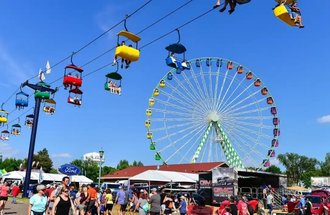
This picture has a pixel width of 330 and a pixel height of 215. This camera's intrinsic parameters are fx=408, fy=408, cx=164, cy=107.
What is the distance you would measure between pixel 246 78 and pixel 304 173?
70628 mm

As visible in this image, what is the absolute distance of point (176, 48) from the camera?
13.0 m

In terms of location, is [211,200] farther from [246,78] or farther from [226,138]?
[246,78]

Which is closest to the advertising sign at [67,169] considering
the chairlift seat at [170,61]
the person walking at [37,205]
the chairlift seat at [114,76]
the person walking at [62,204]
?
the chairlift seat at [114,76]

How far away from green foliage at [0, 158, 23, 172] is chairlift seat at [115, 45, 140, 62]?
99.2 meters

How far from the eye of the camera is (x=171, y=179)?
37594 millimetres

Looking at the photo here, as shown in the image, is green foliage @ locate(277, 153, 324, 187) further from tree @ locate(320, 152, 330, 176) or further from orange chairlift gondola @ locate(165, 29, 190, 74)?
orange chairlift gondola @ locate(165, 29, 190, 74)

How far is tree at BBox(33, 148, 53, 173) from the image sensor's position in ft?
304

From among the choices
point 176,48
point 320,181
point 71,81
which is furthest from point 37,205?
point 320,181

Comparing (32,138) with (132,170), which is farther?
(132,170)

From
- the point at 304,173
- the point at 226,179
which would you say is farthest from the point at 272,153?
the point at 304,173

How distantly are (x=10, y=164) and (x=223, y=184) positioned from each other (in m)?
90.6

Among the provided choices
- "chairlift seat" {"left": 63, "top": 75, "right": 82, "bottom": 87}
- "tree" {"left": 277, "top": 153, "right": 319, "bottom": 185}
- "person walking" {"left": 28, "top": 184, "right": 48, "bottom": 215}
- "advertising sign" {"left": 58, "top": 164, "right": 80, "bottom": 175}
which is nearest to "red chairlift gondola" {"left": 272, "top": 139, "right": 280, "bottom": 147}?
"advertising sign" {"left": 58, "top": 164, "right": 80, "bottom": 175}

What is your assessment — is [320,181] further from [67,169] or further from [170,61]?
[170,61]

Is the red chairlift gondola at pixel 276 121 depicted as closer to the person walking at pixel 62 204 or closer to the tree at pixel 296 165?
the person walking at pixel 62 204
